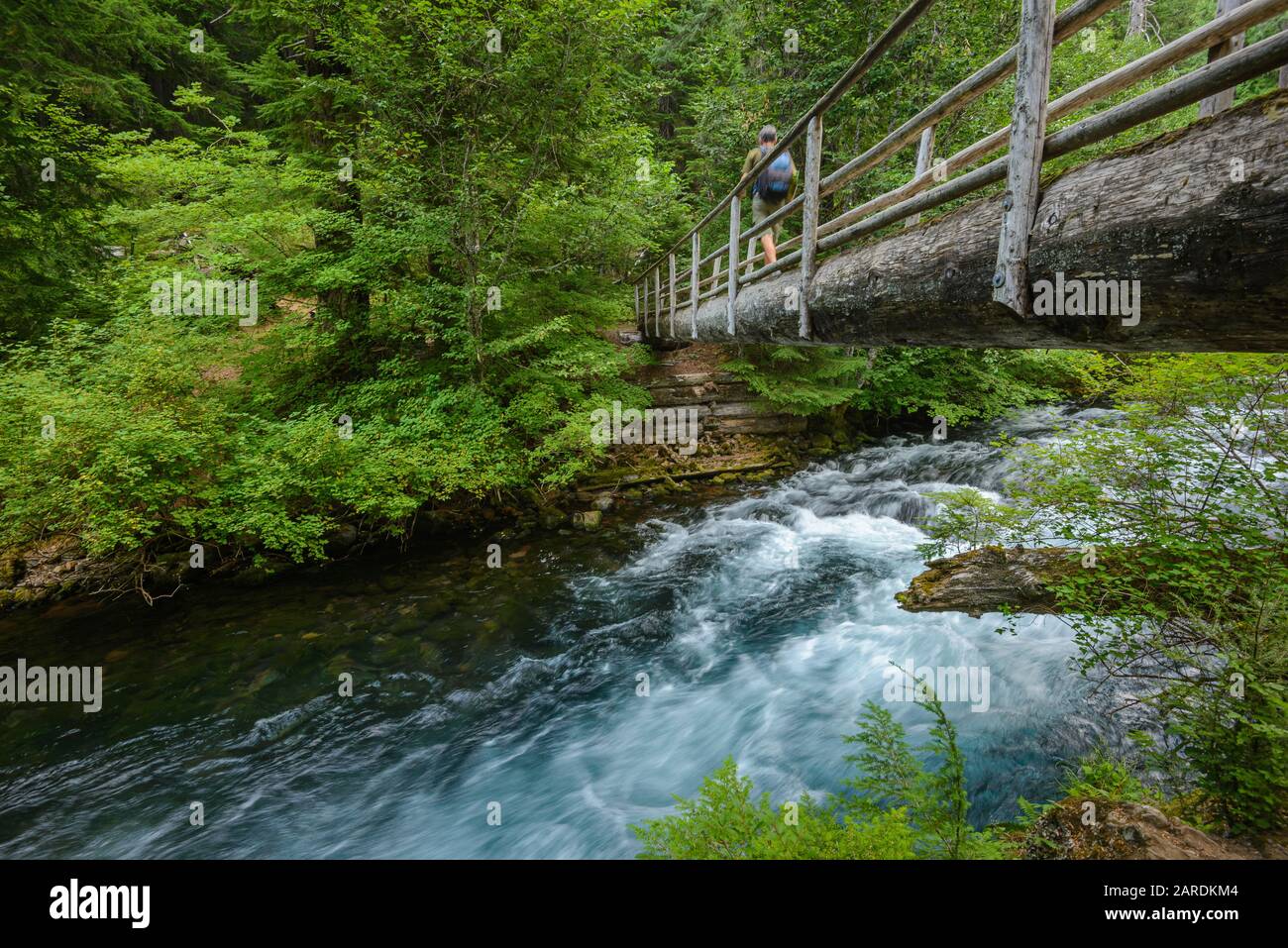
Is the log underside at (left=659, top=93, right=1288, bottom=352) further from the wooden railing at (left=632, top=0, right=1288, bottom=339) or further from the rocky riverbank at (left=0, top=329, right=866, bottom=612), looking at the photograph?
the rocky riverbank at (left=0, top=329, right=866, bottom=612)

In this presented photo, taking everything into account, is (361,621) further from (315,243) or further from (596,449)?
(315,243)

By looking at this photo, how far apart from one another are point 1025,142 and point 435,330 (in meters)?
9.23

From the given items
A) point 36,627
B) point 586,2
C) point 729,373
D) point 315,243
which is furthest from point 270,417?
point 729,373

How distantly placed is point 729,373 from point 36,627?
12.7 meters

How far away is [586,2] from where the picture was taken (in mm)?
7777

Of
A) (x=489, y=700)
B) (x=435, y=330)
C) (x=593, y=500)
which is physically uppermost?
(x=435, y=330)

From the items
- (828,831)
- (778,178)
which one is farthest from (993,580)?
(778,178)

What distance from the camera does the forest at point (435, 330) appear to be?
4.57m

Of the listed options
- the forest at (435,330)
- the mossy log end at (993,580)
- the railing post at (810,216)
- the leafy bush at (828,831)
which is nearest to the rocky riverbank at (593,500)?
the forest at (435,330)

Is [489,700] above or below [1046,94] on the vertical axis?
below

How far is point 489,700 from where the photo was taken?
5.98 meters

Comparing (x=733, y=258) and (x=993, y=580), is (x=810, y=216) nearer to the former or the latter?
(x=733, y=258)

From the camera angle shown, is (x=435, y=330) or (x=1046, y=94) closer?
(x=1046, y=94)

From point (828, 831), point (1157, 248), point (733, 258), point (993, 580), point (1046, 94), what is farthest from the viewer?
point (733, 258)
